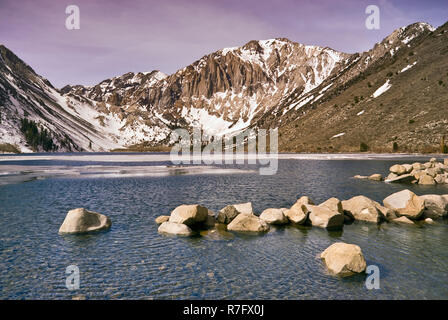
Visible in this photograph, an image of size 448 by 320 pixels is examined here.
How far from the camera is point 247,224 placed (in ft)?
81.6

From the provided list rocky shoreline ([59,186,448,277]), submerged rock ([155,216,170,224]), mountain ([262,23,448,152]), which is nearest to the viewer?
rocky shoreline ([59,186,448,277])

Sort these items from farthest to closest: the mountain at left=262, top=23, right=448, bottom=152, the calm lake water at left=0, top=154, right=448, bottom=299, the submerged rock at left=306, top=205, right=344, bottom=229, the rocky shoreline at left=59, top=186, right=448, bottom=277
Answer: the mountain at left=262, top=23, right=448, bottom=152 → the submerged rock at left=306, top=205, right=344, bottom=229 → the rocky shoreline at left=59, top=186, right=448, bottom=277 → the calm lake water at left=0, top=154, right=448, bottom=299

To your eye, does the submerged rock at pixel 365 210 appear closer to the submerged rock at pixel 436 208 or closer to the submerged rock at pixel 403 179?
the submerged rock at pixel 436 208

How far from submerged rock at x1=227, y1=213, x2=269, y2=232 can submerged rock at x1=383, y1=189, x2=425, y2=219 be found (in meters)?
13.6

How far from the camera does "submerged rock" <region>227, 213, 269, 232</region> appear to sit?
24.5 metres

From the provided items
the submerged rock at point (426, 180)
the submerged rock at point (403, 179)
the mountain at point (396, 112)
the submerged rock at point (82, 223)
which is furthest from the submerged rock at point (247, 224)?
the mountain at point (396, 112)

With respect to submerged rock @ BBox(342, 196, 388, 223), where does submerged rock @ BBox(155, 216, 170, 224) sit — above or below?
below

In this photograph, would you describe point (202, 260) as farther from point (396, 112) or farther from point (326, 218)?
point (396, 112)

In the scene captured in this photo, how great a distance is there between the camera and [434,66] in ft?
512

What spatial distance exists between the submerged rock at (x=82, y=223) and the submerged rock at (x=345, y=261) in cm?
1735

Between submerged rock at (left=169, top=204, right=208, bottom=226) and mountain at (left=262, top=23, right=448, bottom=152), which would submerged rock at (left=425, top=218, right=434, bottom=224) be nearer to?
submerged rock at (left=169, top=204, right=208, bottom=226)

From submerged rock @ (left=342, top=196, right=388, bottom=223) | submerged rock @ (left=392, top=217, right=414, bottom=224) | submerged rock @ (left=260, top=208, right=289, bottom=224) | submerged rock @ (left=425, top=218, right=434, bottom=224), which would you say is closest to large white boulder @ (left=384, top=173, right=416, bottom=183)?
submerged rock @ (left=425, top=218, right=434, bottom=224)

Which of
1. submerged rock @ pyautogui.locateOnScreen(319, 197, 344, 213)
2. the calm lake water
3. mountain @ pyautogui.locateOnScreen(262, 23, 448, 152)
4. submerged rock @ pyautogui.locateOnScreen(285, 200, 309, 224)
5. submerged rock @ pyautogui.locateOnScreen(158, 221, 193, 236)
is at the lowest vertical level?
the calm lake water
